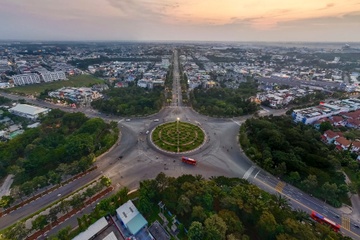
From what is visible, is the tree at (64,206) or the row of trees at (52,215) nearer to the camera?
the row of trees at (52,215)

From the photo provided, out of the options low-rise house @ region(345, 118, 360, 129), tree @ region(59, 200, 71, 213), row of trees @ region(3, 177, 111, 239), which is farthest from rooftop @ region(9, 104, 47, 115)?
low-rise house @ region(345, 118, 360, 129)

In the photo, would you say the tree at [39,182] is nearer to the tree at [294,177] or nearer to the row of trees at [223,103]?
the tree at [294,177]

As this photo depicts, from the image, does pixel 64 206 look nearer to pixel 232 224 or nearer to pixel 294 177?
pixel 232 224

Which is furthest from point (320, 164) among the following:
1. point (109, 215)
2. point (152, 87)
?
point (152, 87)

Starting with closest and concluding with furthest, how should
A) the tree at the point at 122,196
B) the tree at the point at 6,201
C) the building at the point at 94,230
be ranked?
the building at the point at 94,230, the tree at the point at 6,201, the tree at the point at 122,196

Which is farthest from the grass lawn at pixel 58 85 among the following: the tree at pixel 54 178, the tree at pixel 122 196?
the tree at pixel 122 196

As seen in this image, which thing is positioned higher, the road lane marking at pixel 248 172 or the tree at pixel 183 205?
the tree at pixel 183 205

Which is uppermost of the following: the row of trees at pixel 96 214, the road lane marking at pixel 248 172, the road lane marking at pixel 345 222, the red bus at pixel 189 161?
the row of trees at pixel 96 214
